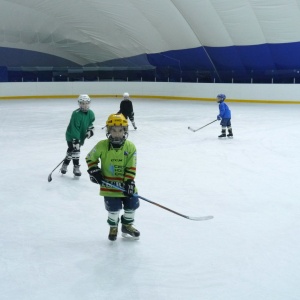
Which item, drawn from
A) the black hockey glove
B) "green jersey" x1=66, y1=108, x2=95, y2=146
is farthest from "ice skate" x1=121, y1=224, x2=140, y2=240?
"green jersey" x1=66, y1=108, x2=95, y2=146

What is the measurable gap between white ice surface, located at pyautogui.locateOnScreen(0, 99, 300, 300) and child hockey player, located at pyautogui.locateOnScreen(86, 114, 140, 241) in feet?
1.23

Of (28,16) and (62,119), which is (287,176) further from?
(28,16)

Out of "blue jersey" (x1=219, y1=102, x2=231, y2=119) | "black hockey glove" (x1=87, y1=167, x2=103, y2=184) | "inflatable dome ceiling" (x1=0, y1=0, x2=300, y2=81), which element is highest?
"inflatable dome ceiling" (x1=0, y1=0, x2=300, y2=81)

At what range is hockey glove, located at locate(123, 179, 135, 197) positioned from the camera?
129 inches

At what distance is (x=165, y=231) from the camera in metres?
3.74

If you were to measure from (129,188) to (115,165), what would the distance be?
0.75 ft

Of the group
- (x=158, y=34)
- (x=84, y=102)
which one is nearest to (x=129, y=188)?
(x=84, y=102)

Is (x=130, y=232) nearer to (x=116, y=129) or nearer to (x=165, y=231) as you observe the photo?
(x=165, y=231)

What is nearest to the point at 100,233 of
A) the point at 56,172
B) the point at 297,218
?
the point at 297,218

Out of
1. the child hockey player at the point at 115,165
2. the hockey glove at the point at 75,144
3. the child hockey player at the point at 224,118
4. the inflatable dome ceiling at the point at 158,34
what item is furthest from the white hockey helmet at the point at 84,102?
the inflatable dome ceiling at the point at 158,34

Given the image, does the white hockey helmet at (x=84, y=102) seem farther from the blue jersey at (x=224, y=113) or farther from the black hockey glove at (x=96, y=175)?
the blue jersey at (x=224, y=113)

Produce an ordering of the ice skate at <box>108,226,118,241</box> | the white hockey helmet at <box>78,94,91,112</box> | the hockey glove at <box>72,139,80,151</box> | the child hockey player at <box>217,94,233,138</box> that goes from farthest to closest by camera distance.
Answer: the child hockey player at <box>217,94,233,138</box>, the hockey glove at <box>72,139,80,151</box>, the white hockey helmet at <box>78,94,91,112</box>, the ice skate at <box>108,226,118,241</box>

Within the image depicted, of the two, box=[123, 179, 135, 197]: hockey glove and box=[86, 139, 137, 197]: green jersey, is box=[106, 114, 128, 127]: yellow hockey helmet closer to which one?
box=[86, 139, 137, 197]: green jersey

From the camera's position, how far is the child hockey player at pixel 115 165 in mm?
3229
